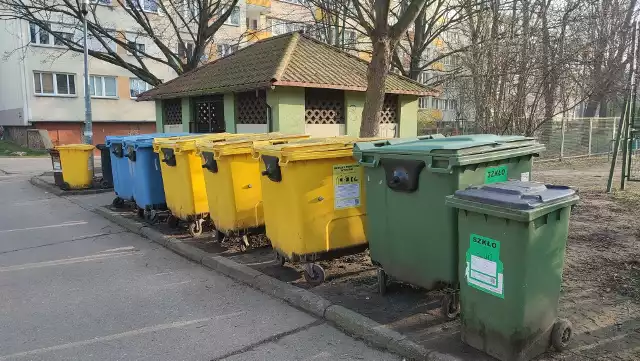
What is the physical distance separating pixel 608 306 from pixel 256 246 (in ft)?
12.3

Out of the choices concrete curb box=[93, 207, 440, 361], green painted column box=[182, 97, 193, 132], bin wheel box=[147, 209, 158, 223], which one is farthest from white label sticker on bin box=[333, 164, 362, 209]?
green painted column box=[182, 97, 193, 132]

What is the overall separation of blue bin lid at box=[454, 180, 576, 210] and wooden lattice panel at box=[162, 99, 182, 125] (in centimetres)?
1378

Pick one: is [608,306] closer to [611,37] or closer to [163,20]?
[611,37]

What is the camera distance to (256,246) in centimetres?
577

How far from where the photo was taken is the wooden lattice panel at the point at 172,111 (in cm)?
1556

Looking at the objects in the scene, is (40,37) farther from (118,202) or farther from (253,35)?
(118,202)

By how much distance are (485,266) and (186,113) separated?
13.1 m

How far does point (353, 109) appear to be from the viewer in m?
12.4

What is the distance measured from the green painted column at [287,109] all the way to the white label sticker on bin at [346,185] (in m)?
6.38

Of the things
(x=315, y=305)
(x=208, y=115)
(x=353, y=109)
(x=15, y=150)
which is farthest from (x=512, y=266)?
(x=15, y=150)

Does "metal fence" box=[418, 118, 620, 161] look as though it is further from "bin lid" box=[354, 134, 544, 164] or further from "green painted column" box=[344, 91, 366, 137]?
"bin lid" box=[354, 134, 544, 164]

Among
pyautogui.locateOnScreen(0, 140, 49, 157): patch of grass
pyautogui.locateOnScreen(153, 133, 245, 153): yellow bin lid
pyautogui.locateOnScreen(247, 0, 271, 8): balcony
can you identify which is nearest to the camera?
pyautogui.locateOnScreen(153, 133, 245, 153): yellow bin lid

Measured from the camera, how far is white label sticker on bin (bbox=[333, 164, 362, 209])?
4504 millimetres

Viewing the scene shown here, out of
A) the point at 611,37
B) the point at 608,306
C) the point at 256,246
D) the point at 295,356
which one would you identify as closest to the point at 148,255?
the point at 256,246
